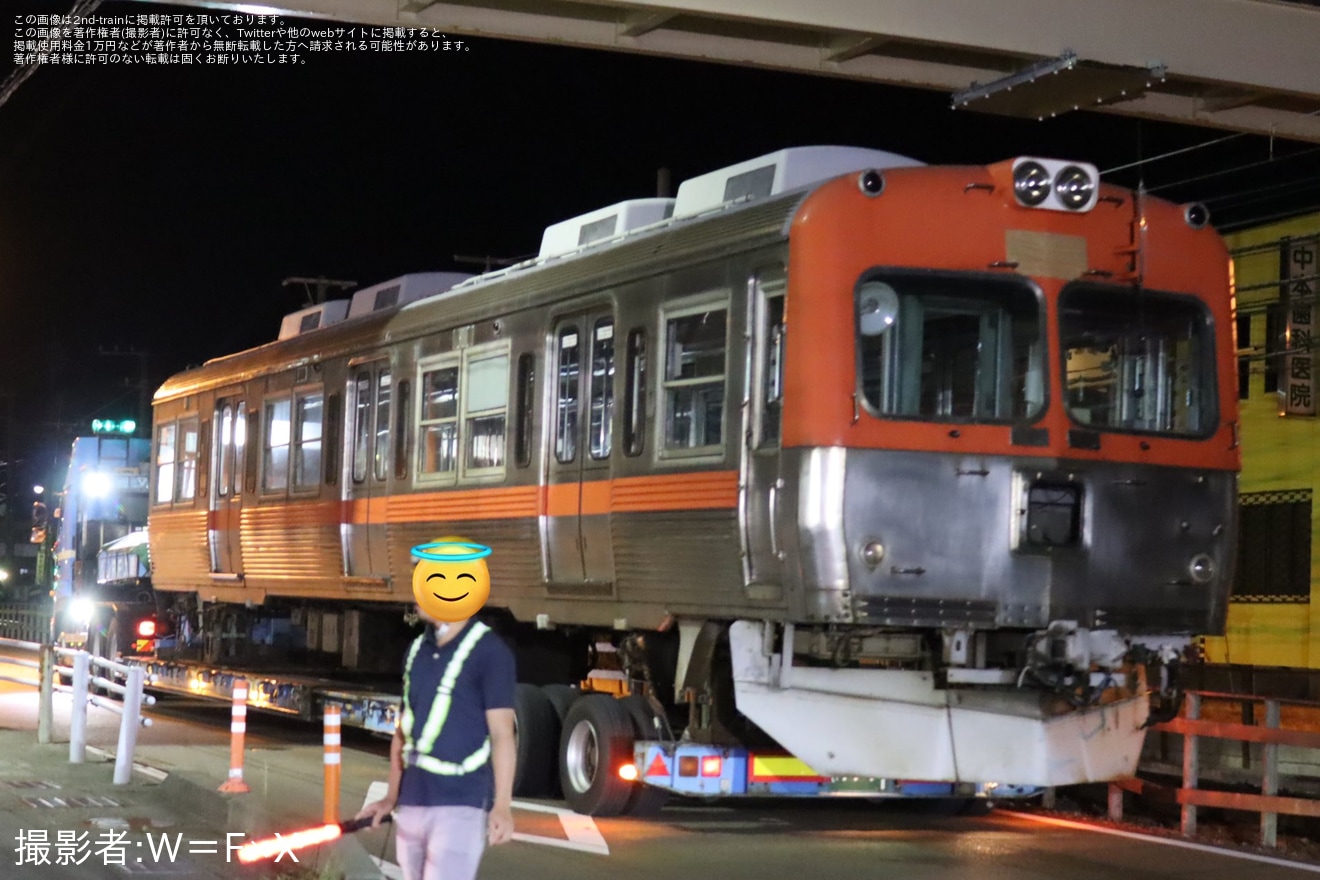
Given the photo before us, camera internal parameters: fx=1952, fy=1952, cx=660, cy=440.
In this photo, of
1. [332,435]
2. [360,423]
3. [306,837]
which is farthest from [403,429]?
[306,837]

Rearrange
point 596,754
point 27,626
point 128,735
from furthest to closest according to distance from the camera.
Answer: point 27,626, point 128,735, point 596,754

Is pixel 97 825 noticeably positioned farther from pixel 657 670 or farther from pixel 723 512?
pixel 723 512

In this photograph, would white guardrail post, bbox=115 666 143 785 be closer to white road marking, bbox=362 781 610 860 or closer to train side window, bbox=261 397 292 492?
white road marking, bbox=362 781 610 860

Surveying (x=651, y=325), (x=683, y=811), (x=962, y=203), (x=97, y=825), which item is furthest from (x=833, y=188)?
(x=97, y=825)

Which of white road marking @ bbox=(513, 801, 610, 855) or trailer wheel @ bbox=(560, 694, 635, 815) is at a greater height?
trailer wheel @ bbox=(560, 694, 635, 815)

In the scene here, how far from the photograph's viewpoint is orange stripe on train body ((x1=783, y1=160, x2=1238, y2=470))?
36.1ft

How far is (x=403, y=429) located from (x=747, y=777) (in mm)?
5715

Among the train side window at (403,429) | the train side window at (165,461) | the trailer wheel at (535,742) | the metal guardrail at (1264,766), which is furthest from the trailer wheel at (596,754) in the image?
the train side window at (165,461)

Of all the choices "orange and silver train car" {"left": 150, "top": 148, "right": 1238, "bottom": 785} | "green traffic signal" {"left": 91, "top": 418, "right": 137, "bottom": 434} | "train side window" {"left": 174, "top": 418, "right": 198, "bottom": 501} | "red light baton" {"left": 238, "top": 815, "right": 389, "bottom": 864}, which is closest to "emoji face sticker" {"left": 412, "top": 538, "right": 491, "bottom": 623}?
"red light baton" {"left": 238, "top": 815, "right": 389, "bottom": 864}

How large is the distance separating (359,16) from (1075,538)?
7232 millimetres

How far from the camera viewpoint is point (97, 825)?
41.5 feet

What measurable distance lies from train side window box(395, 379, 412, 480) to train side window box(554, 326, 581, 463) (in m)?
2.71

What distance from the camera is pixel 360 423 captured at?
1738 centimetres

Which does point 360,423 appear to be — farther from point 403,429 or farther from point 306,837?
point 306,837
